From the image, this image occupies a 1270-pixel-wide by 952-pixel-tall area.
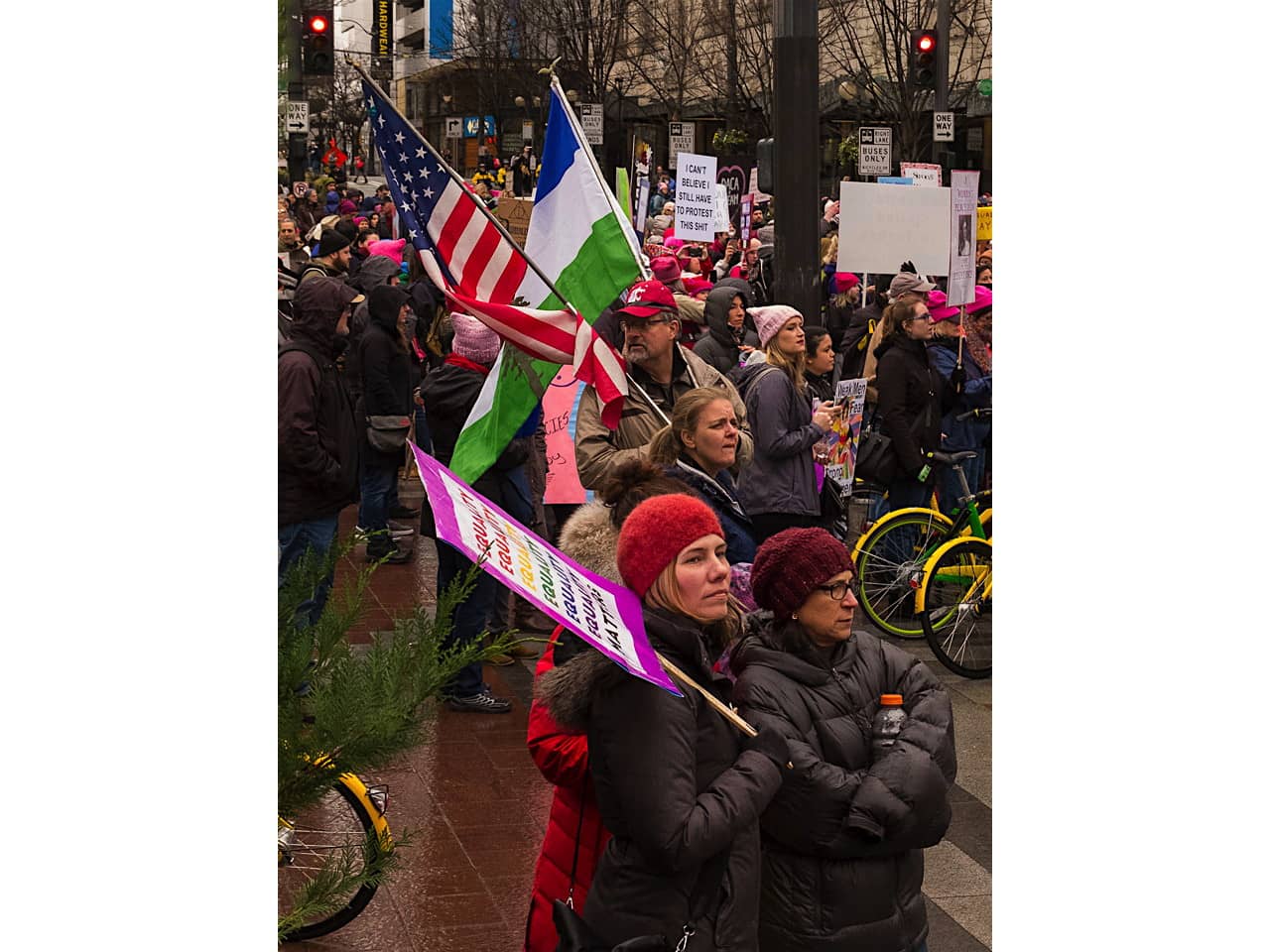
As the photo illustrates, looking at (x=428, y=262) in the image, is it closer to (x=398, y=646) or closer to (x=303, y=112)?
(x=398, y=646)

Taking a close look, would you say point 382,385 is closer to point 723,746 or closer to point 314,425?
point 314,425

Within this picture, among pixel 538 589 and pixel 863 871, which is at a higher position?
pixel 538 589

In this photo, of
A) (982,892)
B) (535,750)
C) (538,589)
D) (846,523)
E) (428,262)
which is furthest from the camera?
(846,523)

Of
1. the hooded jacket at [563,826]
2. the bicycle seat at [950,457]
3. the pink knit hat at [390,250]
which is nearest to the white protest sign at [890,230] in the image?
the bicycle seat at [950,457]

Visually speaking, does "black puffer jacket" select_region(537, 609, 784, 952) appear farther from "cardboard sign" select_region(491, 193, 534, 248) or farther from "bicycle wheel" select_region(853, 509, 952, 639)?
"cardboard sign" select_region(491, 193, 534, 248)

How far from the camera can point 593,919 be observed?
12.2 feet

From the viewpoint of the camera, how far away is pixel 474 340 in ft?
28.3

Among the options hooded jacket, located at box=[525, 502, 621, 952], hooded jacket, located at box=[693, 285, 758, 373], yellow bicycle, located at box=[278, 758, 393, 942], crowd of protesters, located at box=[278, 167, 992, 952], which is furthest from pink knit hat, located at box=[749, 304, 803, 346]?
hooded jacket, located at box=[525, 502, 621, 952]

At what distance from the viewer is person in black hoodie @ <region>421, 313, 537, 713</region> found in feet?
26.0

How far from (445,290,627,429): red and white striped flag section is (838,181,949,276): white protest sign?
4.83 m

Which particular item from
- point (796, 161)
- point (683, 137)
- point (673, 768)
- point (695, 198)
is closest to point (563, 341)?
point (673, 768)

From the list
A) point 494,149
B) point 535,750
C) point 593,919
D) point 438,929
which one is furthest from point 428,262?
point 494,149

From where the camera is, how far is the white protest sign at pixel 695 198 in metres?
16.3

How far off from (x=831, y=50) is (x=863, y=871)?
1477 inches
